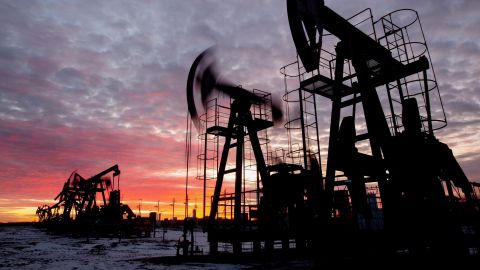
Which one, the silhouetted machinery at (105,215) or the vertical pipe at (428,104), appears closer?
the vertical pipe at (428,104)

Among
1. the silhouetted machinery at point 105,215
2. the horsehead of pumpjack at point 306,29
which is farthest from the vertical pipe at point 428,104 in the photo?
the silhouetted machinery at point 105,215

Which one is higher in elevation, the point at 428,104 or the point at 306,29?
the point at 306,29

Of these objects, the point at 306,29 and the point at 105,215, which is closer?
the point at 306,29

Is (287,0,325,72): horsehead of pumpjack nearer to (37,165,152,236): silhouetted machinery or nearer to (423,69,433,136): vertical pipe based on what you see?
(423,69,433,136): vertical pipe

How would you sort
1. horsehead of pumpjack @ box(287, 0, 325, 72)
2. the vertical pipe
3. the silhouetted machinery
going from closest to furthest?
1. horsehead of pumpjack @ box(287, 0, 325, 72)
2. the vertical pipe
3. the silhouetted machinery

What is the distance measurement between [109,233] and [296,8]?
1426 inches

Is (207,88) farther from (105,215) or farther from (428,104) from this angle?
(105,215)

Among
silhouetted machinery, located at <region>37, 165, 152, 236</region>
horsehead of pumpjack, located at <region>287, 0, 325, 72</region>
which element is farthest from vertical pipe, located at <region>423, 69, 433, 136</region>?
silhouetted machinery, located at <region>37, 165, 152, 236</region>

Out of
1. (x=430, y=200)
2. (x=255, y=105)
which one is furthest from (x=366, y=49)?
(x=255, y=105)

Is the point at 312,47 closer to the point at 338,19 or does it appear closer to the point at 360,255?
the point at 338,19

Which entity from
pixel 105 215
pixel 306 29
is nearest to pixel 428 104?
pixel 306 29

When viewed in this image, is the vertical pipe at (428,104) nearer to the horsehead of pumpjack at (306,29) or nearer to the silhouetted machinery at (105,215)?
the horsehead of pumpjack at (306,29)

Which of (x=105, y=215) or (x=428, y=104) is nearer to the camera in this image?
(x=428, y=104)

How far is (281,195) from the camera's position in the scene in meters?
13.3
